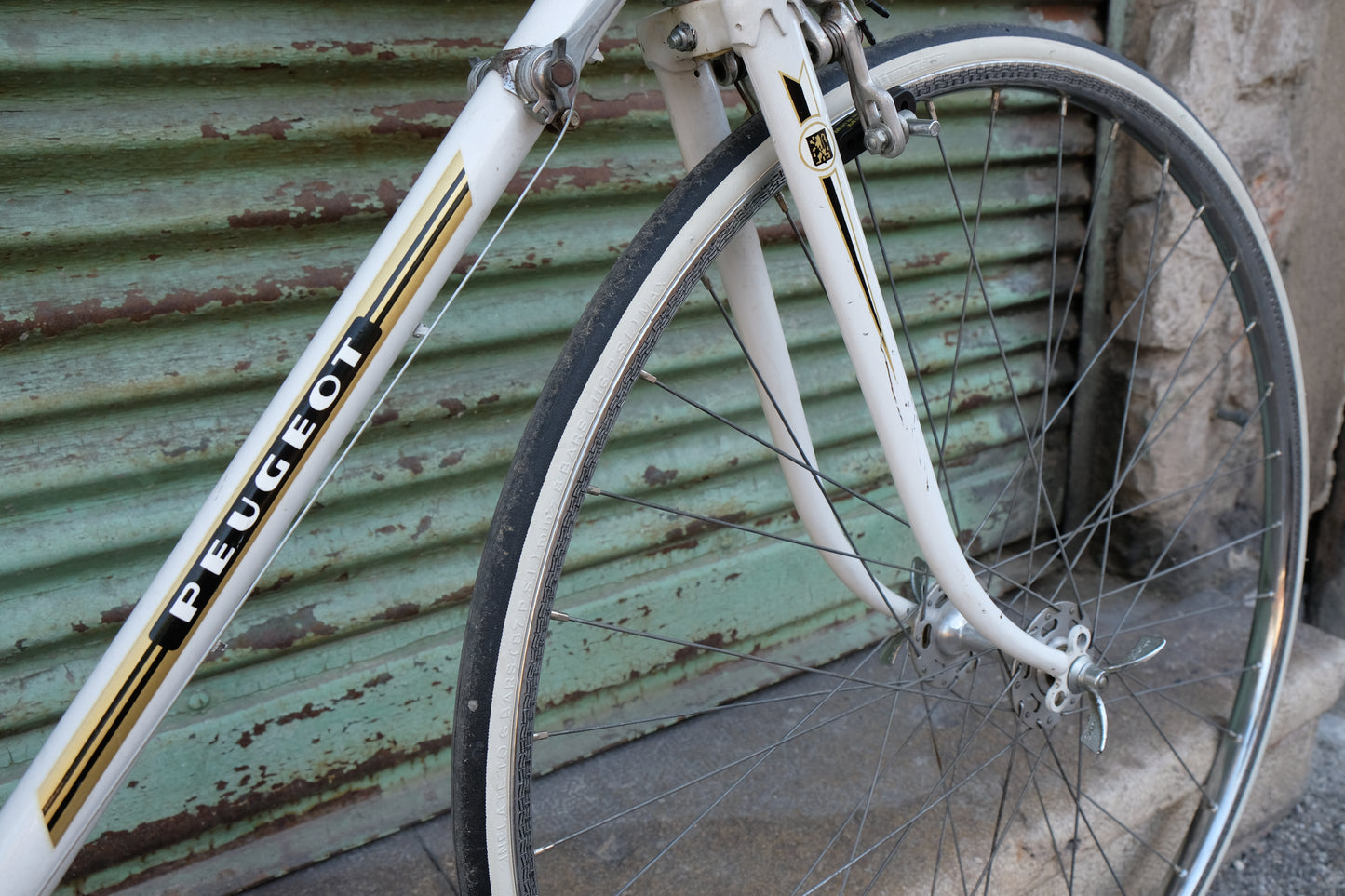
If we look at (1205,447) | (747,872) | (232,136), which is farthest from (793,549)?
(232,136)

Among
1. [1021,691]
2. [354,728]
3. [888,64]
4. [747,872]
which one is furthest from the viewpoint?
[354,728]

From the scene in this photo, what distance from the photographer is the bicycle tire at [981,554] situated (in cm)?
86

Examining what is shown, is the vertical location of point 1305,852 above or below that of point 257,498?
below

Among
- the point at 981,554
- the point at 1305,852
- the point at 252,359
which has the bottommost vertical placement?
the point at 1305,852

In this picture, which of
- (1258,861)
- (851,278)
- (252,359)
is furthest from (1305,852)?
(252,359)

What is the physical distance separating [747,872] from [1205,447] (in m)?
1.49

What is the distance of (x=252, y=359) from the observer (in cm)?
133

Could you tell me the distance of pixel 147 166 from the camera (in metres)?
1.23

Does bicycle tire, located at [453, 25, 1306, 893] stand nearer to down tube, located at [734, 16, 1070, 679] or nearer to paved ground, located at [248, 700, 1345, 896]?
down tube, located at [734, 16, 1070, 679]

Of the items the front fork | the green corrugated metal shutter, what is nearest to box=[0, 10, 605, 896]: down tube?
the front fork

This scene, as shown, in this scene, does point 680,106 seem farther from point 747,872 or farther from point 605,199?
point 747,872

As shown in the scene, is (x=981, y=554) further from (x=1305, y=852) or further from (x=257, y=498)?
(x=257, y=498)

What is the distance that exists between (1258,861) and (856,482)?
1108mm

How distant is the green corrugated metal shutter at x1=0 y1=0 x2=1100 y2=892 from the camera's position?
120 cm
